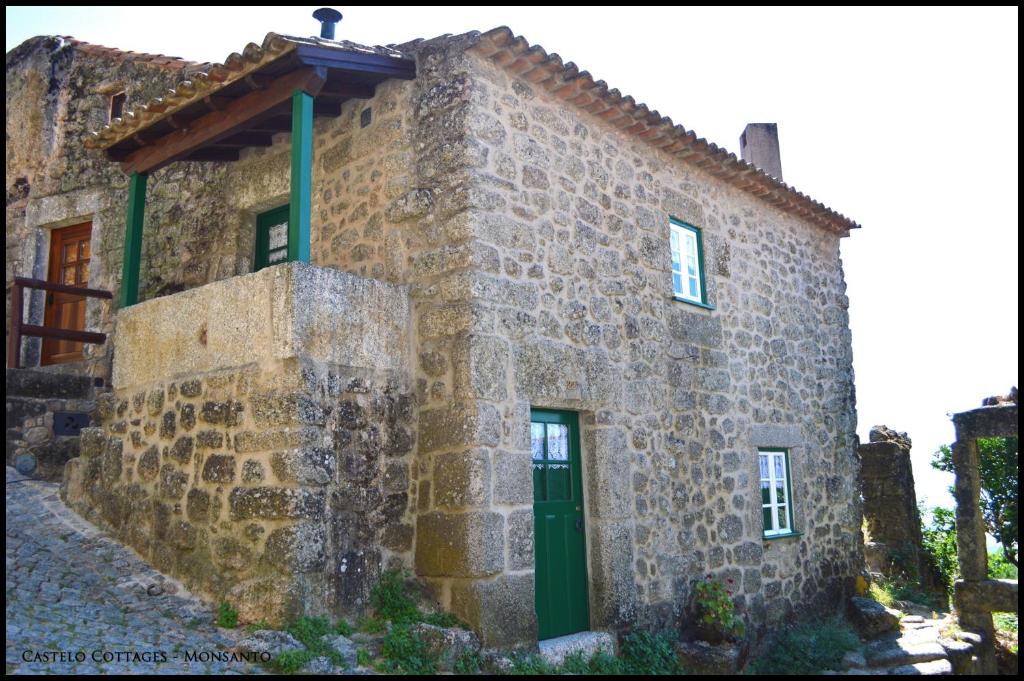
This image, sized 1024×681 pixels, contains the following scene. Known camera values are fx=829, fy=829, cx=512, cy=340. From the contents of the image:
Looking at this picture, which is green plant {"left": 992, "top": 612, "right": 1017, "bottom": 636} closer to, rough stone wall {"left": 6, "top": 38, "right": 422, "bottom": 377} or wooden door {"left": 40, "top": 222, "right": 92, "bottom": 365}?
rough stone wall {"left": 6, "top": 38, "right": 422, "bottom": 377}

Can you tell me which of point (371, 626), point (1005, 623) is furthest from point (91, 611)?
point (1005, 623)

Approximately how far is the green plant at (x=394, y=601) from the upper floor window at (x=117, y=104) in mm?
7064

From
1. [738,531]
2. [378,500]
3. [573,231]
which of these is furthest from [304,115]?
[738,531]

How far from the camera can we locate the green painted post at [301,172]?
5.61 meters

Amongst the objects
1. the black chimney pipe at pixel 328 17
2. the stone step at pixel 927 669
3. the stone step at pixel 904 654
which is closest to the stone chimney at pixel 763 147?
the stone step at pixel 904 654

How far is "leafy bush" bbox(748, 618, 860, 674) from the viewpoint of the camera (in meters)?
7.52

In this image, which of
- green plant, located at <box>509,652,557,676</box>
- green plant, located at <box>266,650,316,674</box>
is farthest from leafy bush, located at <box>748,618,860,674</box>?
green plant, located at <box>266,650,316,674</box>

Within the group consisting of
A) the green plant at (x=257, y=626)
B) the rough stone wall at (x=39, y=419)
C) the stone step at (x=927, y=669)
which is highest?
the rough stone wall at (x=39, y=419)

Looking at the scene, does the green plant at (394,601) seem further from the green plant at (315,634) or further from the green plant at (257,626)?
the green plant at (257,626)

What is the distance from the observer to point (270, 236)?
7840mm

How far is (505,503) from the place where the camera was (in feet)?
18.6

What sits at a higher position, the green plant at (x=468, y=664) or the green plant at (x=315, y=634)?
the green plant at (x=315, y=634)

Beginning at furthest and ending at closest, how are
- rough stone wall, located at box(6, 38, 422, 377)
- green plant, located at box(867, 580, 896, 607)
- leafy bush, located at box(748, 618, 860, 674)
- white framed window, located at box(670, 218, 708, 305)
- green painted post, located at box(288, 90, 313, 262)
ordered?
green plant, located at box(867, 580, 896, 607) → white framed window, located at box(670, 218, 708, 305) → leafy bush, located at box(748, 618, 860, 674) → rough stone wall, located at box(6, 38, 422, 377) → green painted post, located at box(288, 90, 313, 262)

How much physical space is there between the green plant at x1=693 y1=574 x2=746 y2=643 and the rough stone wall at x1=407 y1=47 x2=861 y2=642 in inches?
9.3
